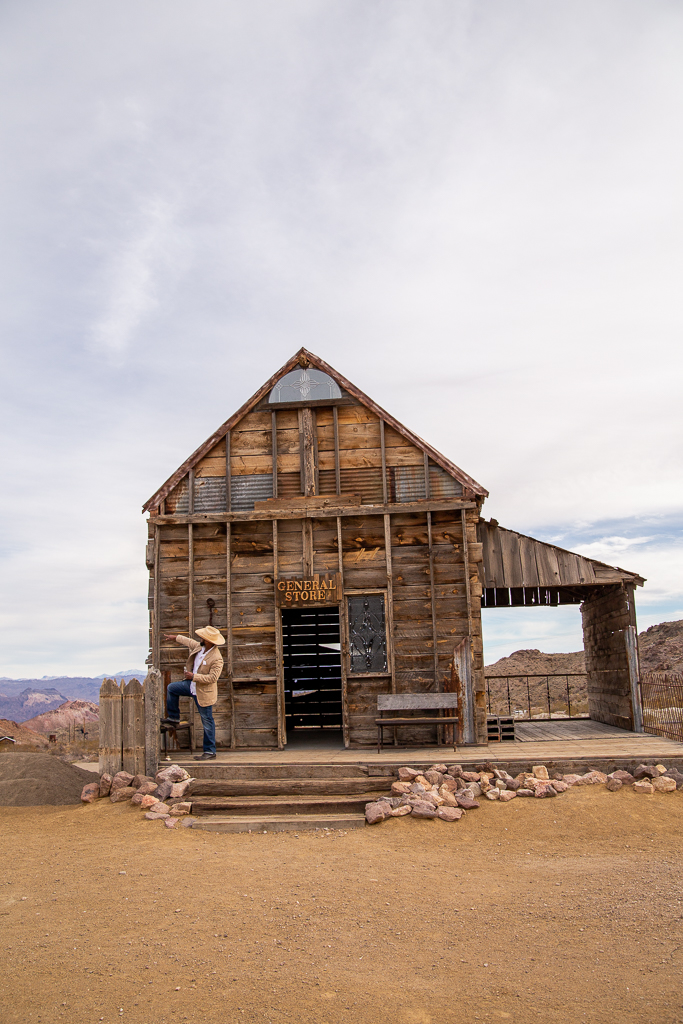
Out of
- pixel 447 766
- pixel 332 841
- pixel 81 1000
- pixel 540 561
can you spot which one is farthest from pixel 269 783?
pixel 540 561

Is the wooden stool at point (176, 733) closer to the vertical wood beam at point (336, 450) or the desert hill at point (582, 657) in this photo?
the vertical wood beam at point (336, 450)

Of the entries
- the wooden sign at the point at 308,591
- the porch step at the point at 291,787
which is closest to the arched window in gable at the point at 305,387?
the wooden sign at the point at 308,591

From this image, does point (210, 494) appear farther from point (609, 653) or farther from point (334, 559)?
point (609, 653)

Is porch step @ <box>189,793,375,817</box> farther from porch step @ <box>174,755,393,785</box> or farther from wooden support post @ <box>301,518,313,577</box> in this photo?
wooden support post @ <box>301,518,313,577</box>

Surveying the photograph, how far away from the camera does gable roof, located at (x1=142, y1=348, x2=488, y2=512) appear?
1330 centimetres

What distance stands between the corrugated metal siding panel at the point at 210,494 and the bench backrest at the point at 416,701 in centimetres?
467

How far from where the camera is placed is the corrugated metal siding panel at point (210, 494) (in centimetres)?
1375

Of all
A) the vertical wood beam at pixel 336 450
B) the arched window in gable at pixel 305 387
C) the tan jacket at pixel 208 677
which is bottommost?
the tan jacket at pixel 208 677

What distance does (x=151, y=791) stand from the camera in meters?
10.6

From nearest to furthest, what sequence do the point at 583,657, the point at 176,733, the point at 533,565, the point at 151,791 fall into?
the point at 151,791
the point at 176,733
the point at 533,565
the point at 583,657

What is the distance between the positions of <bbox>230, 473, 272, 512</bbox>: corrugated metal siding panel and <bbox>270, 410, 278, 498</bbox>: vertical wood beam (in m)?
0.10

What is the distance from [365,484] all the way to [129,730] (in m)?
5.87

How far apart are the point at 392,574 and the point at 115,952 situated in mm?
8093

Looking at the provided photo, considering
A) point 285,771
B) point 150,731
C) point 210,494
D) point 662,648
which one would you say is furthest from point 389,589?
point 662,648
